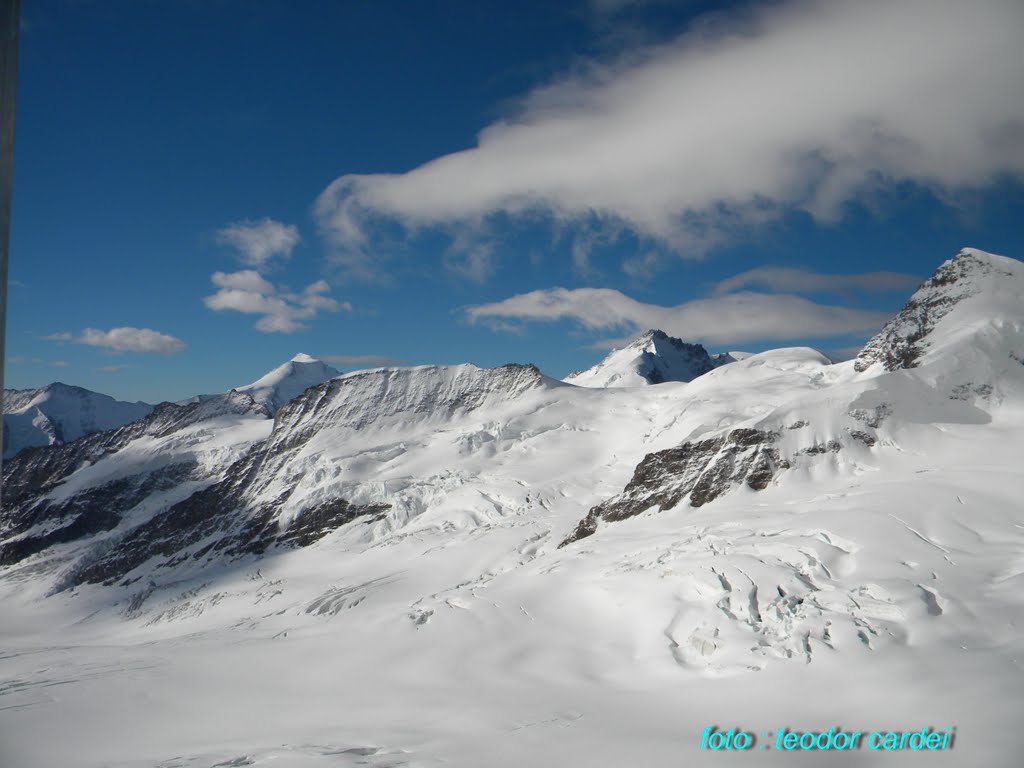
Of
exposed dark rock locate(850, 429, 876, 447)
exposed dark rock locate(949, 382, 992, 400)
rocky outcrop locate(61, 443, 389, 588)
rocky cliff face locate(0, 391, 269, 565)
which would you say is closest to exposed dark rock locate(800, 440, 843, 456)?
exposed dark rock locate(850, 429, 876, 447)

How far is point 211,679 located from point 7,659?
39.8m

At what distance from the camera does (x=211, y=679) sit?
41.3 meters

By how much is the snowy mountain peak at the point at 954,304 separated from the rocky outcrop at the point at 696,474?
1265 inches

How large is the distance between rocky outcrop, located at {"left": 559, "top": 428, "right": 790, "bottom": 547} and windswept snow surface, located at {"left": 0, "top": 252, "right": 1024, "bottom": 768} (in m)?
1.53

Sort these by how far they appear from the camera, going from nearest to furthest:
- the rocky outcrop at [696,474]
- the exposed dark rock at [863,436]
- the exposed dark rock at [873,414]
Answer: the rocky outcrop at [696,474]
the exposed dark rock at [863,436]
the exposed dark rock at [873,414]

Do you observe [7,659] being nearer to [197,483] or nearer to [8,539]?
[197,483]

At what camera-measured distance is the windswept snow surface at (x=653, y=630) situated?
26.3 metres

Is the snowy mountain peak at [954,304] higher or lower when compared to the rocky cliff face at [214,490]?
higher

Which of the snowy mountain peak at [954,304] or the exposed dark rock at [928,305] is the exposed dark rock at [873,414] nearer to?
the snowy mountain peak at [954,304]

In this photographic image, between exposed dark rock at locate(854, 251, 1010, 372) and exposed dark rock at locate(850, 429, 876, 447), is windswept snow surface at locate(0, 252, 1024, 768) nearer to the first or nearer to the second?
exposed dark rock at locate(850, 429, 876, 447)

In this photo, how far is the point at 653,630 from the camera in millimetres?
39031

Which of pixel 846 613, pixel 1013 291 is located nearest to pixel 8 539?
pixel 846 613

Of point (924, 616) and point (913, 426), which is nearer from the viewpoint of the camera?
point (924, 616)

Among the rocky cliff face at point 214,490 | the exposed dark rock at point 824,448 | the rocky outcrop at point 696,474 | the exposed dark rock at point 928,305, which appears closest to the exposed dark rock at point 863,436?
the exposed dark rock at point 824,448
